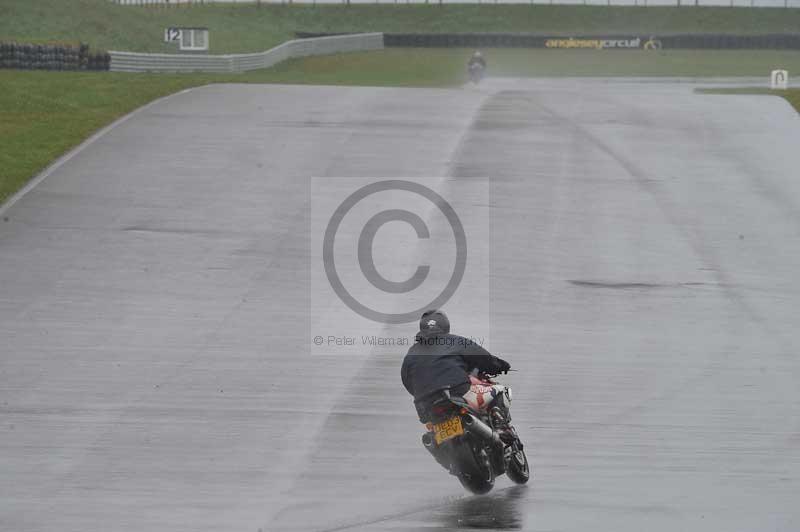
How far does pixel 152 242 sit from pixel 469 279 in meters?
5.30

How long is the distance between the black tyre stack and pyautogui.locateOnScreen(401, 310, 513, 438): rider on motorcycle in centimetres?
3526

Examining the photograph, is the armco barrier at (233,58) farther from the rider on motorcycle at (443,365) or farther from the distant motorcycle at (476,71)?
the rider on motorcycle at (443,365)

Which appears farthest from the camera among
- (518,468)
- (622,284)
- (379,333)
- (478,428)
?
(622,284)

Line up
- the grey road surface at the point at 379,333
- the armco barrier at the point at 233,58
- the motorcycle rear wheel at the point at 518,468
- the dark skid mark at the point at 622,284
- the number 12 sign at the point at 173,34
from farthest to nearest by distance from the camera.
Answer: the number 12 sign at the point at 173,34 → the armco barrier at the point at 233,58 → the dark skid mark at the point at 622,284 → the motorcycle rear wheel at the point at 518,468 → the grey road surface at the point at 379,333

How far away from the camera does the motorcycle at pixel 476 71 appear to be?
52062 millimetres

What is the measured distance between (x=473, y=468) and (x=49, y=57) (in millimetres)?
36631

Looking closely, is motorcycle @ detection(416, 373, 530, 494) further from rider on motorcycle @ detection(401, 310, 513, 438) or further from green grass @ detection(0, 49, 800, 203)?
green grass @ detection(0, 49, 800, 203)

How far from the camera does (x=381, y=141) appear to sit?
97.5ft

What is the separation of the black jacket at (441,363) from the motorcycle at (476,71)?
41903mm

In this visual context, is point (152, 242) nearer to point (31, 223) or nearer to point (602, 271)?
point (31, 223)

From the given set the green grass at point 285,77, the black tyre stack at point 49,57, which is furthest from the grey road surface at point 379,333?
the black tyre stack at point 49,57

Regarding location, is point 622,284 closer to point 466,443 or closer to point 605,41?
point 466,443

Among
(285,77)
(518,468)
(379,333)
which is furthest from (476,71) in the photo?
(518,468)

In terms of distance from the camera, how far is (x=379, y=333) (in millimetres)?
16562
